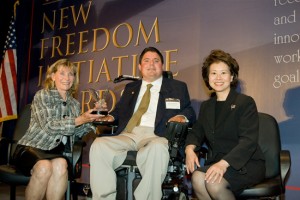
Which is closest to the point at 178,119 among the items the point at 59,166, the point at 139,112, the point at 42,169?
the point at 139,112

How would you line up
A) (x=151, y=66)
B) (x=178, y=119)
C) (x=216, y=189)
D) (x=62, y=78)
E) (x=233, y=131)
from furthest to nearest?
(x=151, y=66), (x=62, y=78), (x=178, y=119), (x=233, y=131), (x=216, y=189)

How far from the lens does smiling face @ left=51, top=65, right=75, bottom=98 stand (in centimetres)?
317

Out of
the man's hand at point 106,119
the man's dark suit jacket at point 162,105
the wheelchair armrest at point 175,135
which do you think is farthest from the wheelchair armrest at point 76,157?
the wheelchair armrest at point 175,135

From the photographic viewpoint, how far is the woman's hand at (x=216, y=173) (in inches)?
86.7

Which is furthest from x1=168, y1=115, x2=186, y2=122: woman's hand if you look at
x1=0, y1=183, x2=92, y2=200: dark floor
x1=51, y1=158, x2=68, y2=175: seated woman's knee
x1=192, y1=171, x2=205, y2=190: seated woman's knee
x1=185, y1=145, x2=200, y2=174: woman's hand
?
x1=0, y1=183, x2=92, y2=200: dark floor

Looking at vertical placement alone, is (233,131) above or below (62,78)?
below

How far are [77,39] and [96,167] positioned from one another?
9.64ft

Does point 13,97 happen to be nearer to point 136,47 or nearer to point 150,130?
point 136,47

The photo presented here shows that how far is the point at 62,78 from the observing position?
3.17 meters

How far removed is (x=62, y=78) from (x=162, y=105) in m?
0.96

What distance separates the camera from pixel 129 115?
3.22 meters

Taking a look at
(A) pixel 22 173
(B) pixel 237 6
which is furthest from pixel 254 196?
(B) pixel 237 6

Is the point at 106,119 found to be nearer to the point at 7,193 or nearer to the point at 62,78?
the point at 62,78

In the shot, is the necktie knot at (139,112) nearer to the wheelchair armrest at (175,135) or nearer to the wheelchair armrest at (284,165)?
the wheelchair armrest at (175,135)
